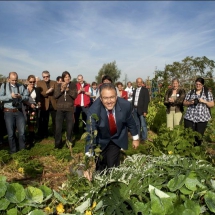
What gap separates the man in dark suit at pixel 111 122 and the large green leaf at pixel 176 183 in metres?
1.37

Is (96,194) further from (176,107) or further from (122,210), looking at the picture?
(176,107)

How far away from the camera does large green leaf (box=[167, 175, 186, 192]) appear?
54.1 inches

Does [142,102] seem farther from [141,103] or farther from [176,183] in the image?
[176,183]

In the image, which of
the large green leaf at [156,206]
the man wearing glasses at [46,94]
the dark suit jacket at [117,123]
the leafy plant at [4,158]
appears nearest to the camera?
the large green leaf at [156,206]

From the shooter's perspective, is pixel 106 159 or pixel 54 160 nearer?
pixel 106 159

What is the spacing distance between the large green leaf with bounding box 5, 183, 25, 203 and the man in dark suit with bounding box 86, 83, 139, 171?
1240mm

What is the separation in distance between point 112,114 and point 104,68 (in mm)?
42895

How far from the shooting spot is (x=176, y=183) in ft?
4.59

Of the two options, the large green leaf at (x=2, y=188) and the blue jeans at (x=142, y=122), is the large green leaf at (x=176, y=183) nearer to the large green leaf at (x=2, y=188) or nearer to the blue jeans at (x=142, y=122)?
the large green leaf at (x=2, y=188)

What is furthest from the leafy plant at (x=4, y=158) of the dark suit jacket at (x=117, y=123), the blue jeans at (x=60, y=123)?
the dark suit jacket at (x=117, y=123)

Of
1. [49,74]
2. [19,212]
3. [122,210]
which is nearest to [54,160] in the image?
[49,74]

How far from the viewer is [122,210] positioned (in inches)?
49.9

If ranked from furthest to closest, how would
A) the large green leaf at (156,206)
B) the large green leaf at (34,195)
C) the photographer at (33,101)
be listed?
the photographer at (33,101) < the large green leaf at (34,195) < the large green leaf at (156,206)

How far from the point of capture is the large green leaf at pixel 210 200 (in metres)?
1.30
